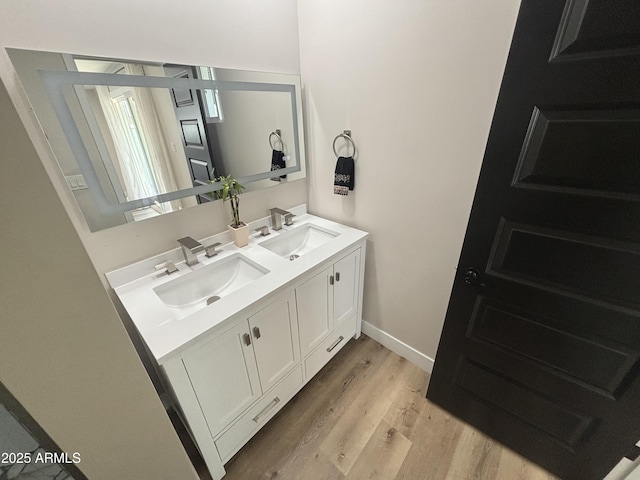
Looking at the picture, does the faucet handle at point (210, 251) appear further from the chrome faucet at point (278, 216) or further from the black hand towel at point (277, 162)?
the black hand towel at point (277, 162)

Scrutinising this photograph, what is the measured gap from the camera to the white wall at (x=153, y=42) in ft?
2.80

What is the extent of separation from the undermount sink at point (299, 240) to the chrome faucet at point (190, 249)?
0.42 meters

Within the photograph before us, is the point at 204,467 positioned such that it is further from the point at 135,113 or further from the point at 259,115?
the point at 259,115

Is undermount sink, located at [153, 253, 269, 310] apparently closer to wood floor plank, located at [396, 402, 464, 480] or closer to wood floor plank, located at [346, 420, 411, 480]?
wood floor plank, located at [346, 420, 411, 480]

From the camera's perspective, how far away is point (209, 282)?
1332 mm

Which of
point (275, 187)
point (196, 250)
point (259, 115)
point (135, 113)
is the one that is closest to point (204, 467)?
point (196, 250)

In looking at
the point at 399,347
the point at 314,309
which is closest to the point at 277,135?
the point at 314,309

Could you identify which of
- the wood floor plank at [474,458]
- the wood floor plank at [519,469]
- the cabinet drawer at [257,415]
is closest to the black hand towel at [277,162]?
the cabinet drawer at [257,415]

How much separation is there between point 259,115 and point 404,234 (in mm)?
1109

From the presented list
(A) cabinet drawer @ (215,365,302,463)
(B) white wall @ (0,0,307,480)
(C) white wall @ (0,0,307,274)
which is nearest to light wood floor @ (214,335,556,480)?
(A) cabinet drawer @ (215,365,302,463)

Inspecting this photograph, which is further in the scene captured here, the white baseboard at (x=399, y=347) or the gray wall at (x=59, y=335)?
the white baseboard at (x=399, y=347)

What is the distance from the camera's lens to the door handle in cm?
108

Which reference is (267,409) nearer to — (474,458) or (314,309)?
(314,309)

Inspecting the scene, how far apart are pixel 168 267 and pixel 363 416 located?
134cm
